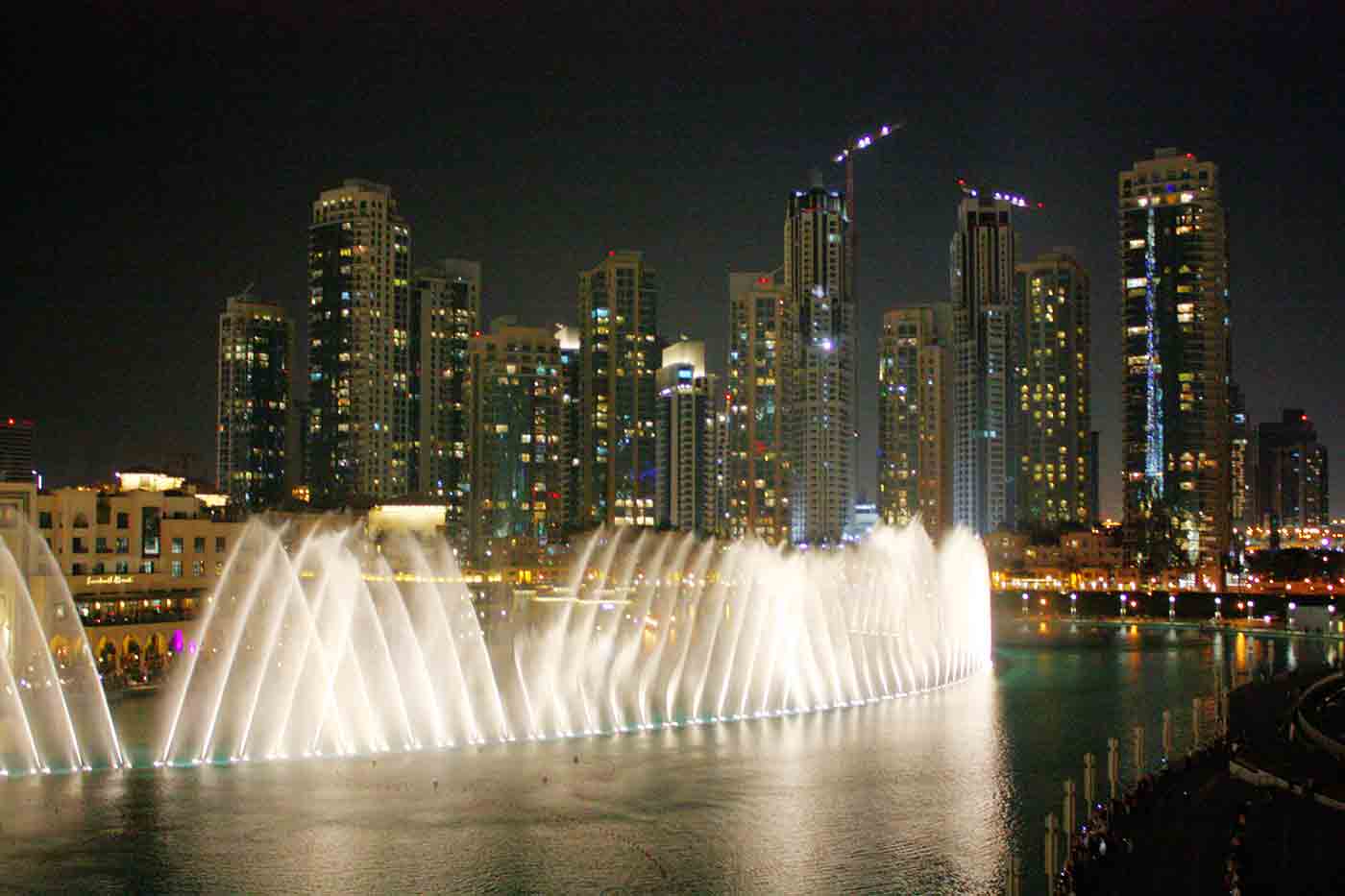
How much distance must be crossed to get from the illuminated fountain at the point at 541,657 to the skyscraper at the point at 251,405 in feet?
306

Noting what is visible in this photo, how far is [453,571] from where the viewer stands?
4601 inches

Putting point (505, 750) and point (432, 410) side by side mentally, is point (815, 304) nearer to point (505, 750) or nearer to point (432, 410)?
point (432, 410)

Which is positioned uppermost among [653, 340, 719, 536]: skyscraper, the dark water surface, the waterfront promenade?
[653, 340, 719, 536]: skyscraper

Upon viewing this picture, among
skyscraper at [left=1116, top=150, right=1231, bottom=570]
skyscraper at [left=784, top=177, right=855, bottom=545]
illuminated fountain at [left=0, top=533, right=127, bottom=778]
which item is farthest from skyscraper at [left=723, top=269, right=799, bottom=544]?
illuminated fountain at [left=0, top=533, right=127, bottom=778]

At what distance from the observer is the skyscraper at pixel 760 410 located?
624 feet

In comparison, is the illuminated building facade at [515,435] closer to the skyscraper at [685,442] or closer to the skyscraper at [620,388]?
the skyscraper at [620,388]

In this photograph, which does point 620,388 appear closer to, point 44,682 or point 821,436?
point 821,436

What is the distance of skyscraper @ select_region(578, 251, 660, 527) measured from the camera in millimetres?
184625

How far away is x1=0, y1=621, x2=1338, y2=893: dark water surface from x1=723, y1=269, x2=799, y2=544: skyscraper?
140035 mm

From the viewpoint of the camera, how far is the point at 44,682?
54625mm

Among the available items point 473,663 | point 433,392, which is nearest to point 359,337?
point 433,392

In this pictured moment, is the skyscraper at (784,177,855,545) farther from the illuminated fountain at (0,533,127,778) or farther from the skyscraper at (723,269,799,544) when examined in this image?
the illuminated fountain at (0,533,127,778)

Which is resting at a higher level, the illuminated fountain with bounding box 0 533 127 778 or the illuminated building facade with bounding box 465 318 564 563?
the illuminated building facade with bounding box 465 318 564 563

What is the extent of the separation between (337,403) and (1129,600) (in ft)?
357
